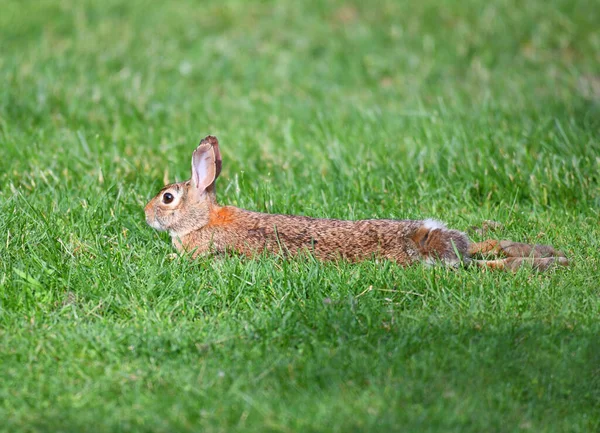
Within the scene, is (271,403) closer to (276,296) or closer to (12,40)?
(276,296)

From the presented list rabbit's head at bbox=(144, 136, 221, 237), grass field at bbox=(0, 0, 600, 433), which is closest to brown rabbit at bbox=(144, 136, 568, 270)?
rabbit's head at bbox=(144, 136, 221, 237)

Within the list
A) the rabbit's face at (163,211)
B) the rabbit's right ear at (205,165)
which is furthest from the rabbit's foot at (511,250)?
the rabbit's face at (163,211)

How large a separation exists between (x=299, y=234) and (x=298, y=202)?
101cm

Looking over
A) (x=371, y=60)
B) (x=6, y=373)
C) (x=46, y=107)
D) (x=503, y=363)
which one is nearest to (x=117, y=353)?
(x=6, y=373)

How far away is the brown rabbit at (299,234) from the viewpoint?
16.5 ft

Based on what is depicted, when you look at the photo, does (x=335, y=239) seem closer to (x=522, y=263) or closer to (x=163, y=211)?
(x=522, y=263)

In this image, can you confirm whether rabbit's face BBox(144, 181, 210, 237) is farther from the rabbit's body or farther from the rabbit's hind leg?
the rabbit's hind leg

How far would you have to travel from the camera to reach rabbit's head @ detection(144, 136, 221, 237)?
566 centimetres

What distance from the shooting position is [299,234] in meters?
5.25

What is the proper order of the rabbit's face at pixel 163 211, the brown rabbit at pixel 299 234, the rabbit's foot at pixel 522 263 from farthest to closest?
1. the rabbit's face at pixel 163 211
2. the brown rabbit at pixel 299 234
3. the rabbit's foot at pixel 522 263

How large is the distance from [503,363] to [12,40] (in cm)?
801

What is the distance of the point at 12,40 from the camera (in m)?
10.3

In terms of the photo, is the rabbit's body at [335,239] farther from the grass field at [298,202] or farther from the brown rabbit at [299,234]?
the grass field at [298,202]

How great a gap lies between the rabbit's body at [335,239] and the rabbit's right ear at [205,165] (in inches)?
13.1
